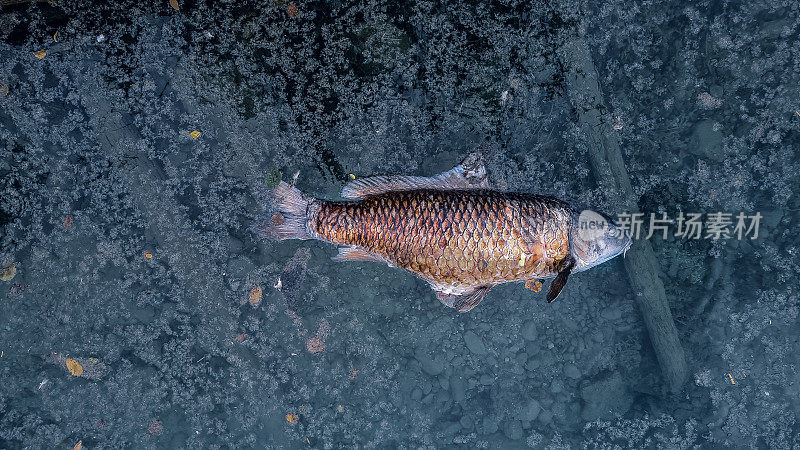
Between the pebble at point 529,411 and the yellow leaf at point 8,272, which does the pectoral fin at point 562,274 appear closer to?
the pebble at point 529,411

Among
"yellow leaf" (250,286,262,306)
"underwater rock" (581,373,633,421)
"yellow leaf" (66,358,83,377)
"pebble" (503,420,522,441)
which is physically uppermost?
"yellow leaf" (250,286,262,306)

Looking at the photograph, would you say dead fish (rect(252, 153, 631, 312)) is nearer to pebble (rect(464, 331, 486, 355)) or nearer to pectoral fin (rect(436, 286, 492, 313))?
pectoral fin (rect(436, 286, 492, 313))

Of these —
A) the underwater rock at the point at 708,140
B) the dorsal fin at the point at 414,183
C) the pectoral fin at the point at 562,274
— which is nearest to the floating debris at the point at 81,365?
the dorsal fin at the point at 414,183

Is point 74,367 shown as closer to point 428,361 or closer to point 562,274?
point 428,361

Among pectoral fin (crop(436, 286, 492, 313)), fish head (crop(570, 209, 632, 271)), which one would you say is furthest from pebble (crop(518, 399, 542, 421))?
fish head (crop(570, 209, 632, 271))

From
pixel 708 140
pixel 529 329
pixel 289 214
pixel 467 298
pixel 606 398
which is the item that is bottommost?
pixel 606 398

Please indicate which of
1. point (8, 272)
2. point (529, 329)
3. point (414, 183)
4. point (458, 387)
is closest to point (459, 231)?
point (414, 183)

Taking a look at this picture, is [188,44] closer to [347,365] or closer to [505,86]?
[505,86]
